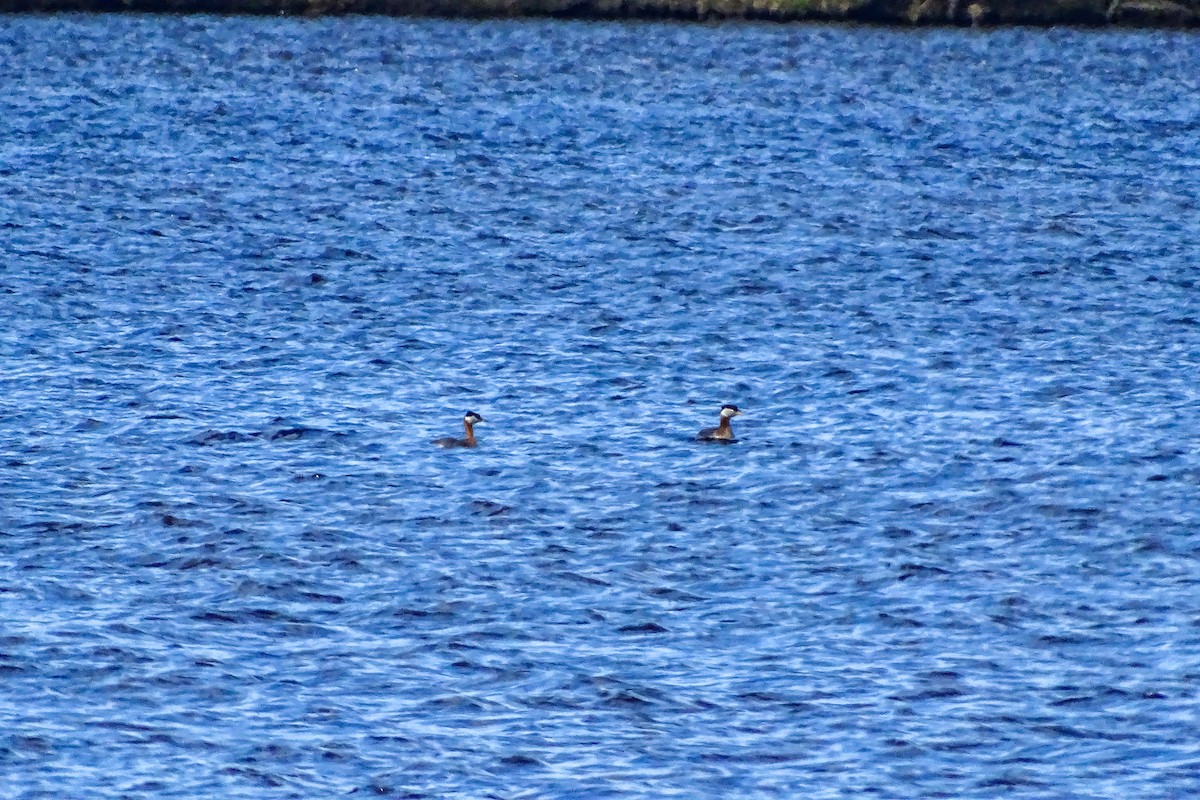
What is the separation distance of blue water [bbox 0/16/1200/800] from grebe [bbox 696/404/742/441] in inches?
7.9

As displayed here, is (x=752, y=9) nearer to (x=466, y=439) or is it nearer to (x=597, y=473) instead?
(x=466, y=439)

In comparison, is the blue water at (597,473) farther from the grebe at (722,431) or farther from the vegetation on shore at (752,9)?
the vegetation on shore at (752,9)

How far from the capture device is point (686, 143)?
53812 mm

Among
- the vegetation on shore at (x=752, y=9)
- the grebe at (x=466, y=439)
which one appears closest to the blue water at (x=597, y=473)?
the grebe at (x=466, y=439)

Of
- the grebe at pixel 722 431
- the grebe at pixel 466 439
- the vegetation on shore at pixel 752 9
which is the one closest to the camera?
the grebe at pixel 466 439

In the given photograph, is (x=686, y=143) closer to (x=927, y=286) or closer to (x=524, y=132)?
(x=524, y=132)

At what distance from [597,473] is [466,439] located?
1.90m

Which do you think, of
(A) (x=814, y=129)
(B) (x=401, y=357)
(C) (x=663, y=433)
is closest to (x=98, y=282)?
(B) (x=401, y=357)

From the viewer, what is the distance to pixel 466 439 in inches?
948

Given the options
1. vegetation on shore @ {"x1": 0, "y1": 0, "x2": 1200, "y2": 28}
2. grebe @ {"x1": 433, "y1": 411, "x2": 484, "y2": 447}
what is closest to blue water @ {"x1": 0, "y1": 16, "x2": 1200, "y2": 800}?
grebe @ {"x1": 433, "y1": 411, "x2": 484, "y2": 447}

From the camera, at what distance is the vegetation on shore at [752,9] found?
85438 millimetres

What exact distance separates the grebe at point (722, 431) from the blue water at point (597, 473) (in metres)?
0.20

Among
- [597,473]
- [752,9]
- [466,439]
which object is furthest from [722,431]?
[752,9]

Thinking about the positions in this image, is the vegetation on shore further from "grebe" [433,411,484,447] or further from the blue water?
"grebe" [433,411,484,447]
